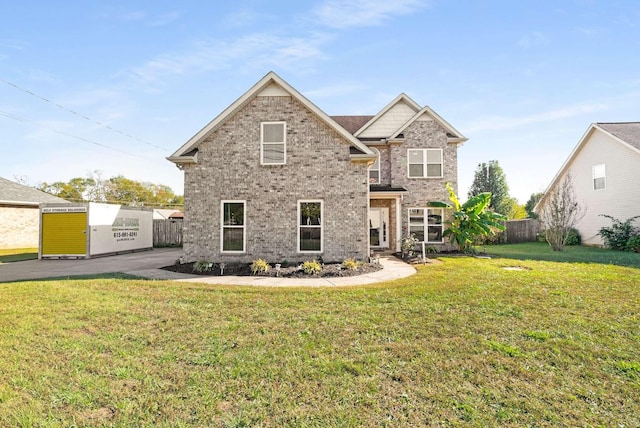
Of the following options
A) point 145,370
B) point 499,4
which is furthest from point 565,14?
point 145,370

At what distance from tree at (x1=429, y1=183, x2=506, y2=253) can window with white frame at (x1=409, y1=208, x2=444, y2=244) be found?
1.40 meters

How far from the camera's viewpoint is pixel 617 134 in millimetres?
18734

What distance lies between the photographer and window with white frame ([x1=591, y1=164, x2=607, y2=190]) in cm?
1978

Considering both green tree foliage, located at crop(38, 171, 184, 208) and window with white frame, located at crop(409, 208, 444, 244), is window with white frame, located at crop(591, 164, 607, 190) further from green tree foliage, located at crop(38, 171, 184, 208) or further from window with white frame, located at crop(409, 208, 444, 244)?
green tree foliage, located at crop(38, 171, 184, 208)

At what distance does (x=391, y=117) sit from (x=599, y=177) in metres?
13.9

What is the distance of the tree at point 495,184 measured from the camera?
4038 cm

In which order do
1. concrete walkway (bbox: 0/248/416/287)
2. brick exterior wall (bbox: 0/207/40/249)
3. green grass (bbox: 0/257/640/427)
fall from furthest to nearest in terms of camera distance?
brick exterior wall (bbox: 0/207/40/249)
concrete walkway (bbox: 0/248/416/287)
green grass (bbox: 0/257/640/427)

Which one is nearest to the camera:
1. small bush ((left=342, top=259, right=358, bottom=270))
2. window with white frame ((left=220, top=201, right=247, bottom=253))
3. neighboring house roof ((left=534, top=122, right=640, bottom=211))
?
small bush ((left=342, top=259, right=358, bottom=270))

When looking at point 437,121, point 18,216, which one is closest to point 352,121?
point 437,121

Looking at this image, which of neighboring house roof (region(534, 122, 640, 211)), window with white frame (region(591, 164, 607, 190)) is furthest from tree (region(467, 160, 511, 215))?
window with white frame (region(591, 164, 607, 190))

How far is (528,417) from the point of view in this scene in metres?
3.06

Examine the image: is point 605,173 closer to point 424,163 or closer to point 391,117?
point 424,163

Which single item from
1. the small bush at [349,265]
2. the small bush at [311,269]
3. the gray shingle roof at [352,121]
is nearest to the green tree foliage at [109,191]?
the gray shingle roof at [352,121]

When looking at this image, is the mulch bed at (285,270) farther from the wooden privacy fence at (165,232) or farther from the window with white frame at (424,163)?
the wooden privacy fence at (165,232)
